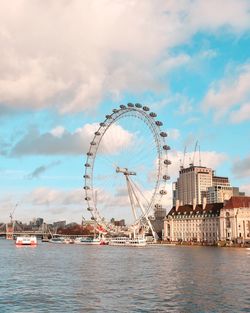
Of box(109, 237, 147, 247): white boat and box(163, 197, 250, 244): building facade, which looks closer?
box(109, 237, 147, 247): white boat

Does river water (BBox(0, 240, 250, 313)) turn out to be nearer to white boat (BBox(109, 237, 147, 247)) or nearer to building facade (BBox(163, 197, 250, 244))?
white boat (BBox(109, 237, 147, 247))

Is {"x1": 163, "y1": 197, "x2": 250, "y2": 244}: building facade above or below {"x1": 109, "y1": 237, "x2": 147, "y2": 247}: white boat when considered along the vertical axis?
above

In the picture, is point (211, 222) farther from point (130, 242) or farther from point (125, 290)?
point (125, 290)

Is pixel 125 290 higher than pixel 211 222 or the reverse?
the reverse

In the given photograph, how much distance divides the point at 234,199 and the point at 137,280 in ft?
391

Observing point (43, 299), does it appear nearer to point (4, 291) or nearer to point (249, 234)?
point (4, 291)

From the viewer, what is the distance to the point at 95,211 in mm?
118438

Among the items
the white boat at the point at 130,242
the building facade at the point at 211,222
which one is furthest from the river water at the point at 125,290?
the building facade at the point at 211,222

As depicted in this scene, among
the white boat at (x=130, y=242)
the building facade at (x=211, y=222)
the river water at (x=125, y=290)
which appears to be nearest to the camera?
the river water at (x=125, y=290)

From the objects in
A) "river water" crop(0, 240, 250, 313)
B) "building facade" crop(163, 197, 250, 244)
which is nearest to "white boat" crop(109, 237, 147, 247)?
"building facade" crop(163, 197, 250, 244)

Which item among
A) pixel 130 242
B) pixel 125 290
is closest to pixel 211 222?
pixel 130 242

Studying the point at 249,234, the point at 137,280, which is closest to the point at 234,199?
the point at 249,234

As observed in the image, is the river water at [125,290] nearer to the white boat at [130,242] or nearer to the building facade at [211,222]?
the white boat at [130,242]

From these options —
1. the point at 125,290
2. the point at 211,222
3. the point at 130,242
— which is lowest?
the point at 125,290
